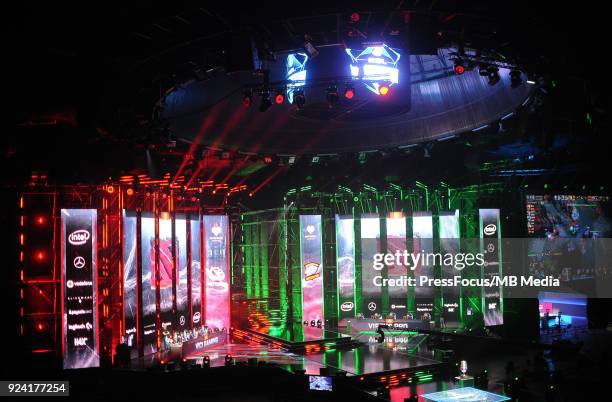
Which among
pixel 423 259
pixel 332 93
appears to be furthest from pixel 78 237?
pixel 423 259

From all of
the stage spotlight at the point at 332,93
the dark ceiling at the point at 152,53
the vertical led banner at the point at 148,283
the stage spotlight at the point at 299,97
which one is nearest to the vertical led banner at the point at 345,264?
the vertical led banner at the point at 148,283

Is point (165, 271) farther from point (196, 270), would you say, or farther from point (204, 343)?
point (204, 343)

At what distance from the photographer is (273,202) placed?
916 inches

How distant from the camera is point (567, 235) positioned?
21.5 meters

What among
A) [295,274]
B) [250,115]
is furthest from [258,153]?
[295,274]

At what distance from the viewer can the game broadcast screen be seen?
21203 mm

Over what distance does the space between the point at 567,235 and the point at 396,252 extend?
6.75 m

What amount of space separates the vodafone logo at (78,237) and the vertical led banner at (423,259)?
12.5 m

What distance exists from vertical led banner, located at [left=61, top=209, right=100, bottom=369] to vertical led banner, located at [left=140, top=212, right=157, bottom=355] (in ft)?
5.36

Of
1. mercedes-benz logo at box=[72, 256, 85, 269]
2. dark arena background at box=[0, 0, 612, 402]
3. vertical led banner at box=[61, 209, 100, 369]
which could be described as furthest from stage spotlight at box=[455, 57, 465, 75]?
mercedes-benz logo at box=[72, 256, 85, 269]

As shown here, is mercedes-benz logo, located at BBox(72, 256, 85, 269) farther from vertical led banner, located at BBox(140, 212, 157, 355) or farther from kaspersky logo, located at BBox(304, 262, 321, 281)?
kaspersky logo, located at BBox(304, 262, 321, 281)

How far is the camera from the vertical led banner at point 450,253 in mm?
20969

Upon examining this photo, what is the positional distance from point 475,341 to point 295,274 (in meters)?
8.34

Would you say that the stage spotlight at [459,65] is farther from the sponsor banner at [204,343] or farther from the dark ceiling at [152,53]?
the sponsor banner at [204,343]
